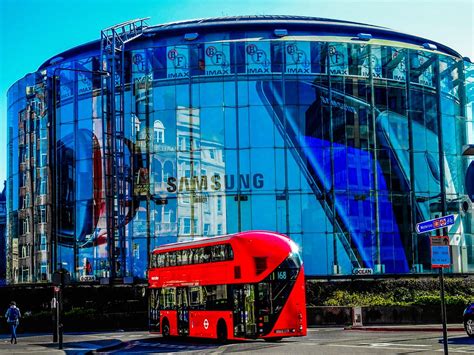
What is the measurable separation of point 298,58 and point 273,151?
21.5ft

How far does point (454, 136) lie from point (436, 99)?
3.05 meters

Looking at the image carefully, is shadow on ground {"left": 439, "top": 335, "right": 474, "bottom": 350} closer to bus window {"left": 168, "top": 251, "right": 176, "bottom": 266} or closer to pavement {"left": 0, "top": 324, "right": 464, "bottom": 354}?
pavement {"left": 0, "top": 324, "right": 464, "bottom": 354}

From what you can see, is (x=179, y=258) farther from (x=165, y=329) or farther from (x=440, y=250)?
(x=440, y=250)

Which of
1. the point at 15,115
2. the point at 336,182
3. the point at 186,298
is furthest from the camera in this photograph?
the point at 15,115

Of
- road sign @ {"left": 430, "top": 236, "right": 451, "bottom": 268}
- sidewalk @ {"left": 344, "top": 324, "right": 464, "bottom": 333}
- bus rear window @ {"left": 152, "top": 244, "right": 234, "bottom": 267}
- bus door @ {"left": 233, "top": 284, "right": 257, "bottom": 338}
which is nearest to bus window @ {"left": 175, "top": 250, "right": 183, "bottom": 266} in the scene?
bus rear window @ {"left": 152, "top": 244, "right": 234, "bottom": 267}

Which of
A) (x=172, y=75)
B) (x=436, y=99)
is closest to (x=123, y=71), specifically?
(x=172, y=75)

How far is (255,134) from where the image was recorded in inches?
2099

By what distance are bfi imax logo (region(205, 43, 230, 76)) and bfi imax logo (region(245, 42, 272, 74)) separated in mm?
1405

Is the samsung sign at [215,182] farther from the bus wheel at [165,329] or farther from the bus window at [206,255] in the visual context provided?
the bus window at [206,255]

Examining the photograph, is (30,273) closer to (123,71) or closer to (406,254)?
(123,71)

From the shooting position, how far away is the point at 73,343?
32375 mm

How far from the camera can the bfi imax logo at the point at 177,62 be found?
54.2 m

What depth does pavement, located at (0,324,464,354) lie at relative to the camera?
28.5 meters

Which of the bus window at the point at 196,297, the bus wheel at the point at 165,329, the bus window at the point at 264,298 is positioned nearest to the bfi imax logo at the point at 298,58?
the bus wheel at the point at 165,329
